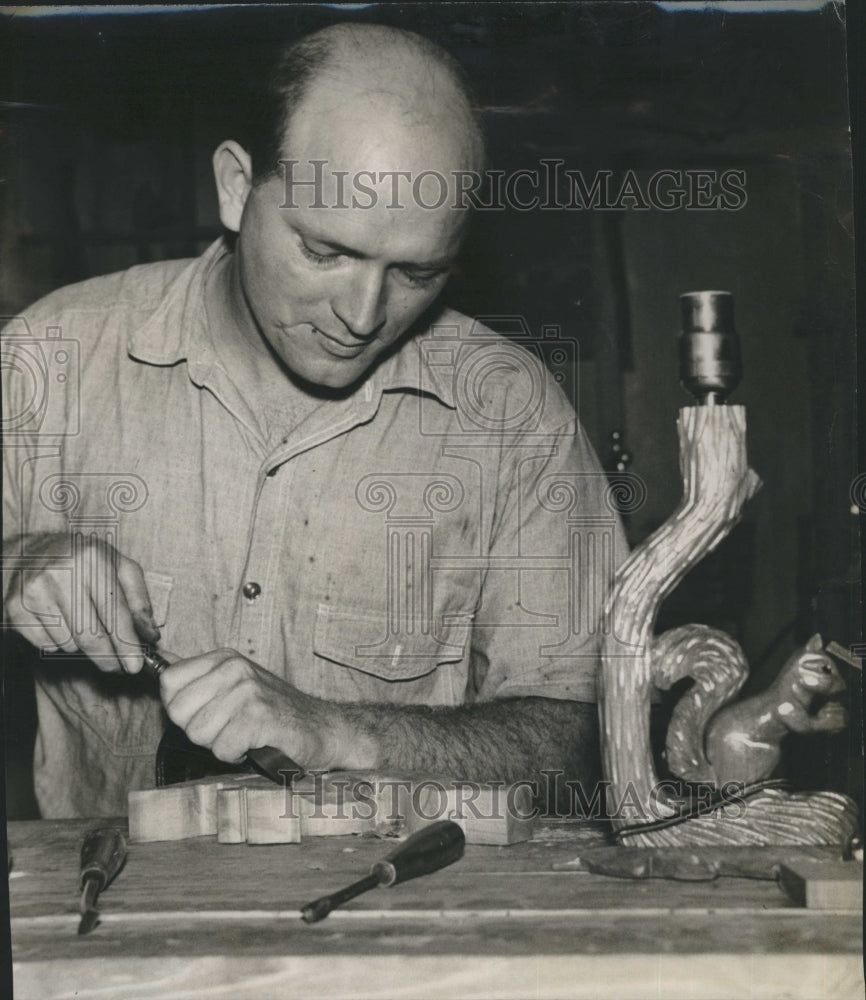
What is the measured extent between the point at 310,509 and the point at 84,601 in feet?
1.21

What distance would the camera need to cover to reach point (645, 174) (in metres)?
2.08

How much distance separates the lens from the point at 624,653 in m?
2.00

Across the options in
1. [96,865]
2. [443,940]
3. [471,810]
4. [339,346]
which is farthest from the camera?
[339,346]

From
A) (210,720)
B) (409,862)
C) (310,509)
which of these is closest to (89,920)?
(210,720)

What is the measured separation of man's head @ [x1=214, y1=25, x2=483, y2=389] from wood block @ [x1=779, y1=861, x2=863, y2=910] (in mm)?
972

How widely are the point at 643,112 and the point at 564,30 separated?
0.57 feet

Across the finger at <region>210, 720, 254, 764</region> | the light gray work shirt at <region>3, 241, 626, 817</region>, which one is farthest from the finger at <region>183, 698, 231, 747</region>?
the light gray work shirt at <region>3, 241, 626, 817</region>

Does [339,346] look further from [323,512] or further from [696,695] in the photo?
[696,695]

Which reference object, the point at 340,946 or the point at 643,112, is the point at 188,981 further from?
the point at 643,112

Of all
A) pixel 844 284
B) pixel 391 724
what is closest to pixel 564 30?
pixel 844 284

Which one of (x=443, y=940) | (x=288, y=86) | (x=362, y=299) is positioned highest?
(x=288, y=86)

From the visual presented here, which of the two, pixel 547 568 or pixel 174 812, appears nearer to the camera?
pixel 174 812

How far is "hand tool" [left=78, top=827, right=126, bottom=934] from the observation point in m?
1.77

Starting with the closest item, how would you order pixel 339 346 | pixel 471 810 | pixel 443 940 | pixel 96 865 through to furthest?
pixel 443 940 < pixel 96 865 < pixel 471 810 < pixel 339 346
